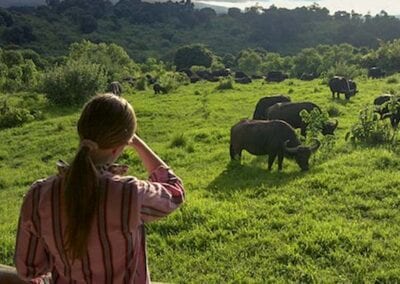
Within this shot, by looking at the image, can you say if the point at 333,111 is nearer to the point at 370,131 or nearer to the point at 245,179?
the point at 370,131

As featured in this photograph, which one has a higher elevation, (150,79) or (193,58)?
(150,79)

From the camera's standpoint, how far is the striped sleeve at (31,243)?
8.35 feet

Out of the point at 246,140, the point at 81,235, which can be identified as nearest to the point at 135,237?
the point at 81,235

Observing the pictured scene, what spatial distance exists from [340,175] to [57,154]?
878 cm

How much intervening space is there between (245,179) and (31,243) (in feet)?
27.2

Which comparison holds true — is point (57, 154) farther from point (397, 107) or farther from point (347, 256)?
point (347, 256)

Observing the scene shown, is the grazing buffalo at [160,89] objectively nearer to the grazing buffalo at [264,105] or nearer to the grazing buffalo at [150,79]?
the grazing buffalo at [150,79]

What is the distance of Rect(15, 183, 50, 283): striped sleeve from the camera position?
254 cm

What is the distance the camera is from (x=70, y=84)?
25.7m

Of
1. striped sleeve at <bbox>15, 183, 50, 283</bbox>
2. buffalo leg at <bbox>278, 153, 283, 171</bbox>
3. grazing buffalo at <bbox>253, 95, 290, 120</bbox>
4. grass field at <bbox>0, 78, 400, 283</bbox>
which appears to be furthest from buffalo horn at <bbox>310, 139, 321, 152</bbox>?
striped sleeve at <bbox>15, 183, 50, 283</bbox>

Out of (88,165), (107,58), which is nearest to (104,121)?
(88,165)

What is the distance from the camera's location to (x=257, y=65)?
5578 centimetres

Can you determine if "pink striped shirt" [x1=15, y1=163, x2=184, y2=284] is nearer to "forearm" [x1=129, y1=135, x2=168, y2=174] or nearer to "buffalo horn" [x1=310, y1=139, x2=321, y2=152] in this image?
"forearm" [x1=129, y1=135, x2=168, y2=174]

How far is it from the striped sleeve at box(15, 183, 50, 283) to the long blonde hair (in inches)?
7.4
